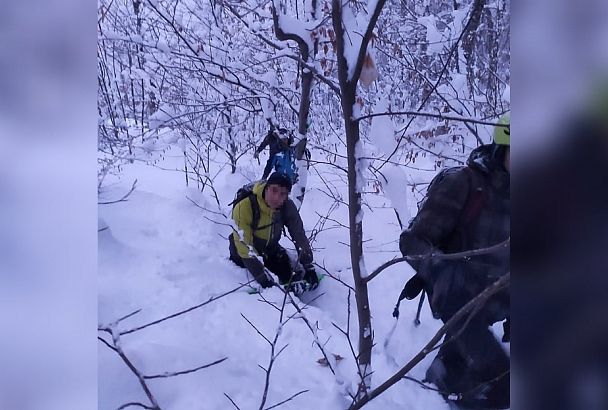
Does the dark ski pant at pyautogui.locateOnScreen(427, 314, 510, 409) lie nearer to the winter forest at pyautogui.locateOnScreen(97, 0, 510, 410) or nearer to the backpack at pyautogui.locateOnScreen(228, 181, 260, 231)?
the winter forest at pyautogui.locateOnScreen(97, 0, 510, 410)

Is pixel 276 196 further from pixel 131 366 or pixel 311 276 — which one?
pixel 131 366

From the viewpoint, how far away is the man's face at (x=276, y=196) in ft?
3.56

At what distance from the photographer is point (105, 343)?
976 millimetres

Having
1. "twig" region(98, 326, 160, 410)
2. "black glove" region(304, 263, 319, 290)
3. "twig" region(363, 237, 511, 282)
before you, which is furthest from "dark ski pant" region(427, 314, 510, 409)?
"twig" region(98, 326, 160, 410)

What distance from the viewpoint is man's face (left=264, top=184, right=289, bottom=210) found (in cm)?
108

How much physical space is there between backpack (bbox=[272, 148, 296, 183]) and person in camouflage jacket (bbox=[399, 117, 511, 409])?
27 centimetres

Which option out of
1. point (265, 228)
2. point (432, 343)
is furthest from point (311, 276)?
point (432, 343)

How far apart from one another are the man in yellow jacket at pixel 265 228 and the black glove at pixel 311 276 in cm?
2

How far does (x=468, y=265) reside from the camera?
0.96 m

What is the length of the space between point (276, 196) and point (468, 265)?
1.30 feet

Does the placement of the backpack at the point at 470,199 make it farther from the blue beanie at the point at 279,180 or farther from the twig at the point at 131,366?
the twig at the point at 131,366

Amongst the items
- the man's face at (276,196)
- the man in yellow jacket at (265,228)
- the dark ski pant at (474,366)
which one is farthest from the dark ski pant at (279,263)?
the dark ski pant at (474,366)
